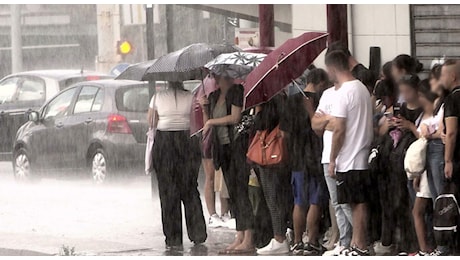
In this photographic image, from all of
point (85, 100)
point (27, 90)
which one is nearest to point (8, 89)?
point (27, 90)

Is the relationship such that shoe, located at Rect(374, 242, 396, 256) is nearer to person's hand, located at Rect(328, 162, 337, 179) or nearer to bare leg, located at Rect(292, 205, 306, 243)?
bare leg, located at Rect(292, 205, 306, 243)

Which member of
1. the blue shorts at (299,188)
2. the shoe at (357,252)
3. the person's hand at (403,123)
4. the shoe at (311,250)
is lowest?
the shoe at (311,250)

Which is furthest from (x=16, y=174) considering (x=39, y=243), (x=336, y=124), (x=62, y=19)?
(x=62, y=19)

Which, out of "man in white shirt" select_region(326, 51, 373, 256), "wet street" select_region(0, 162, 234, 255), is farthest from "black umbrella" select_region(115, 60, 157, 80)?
"man in white shirt" select_region(326, 51, 373, 256)

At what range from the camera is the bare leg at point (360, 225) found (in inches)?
414

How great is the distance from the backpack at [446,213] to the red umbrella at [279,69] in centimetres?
188

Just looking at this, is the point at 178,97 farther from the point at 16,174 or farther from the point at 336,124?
the point at 16,174

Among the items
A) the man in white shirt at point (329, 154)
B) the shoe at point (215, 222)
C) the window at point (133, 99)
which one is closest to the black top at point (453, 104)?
the man in white shirt at point (329, 154)

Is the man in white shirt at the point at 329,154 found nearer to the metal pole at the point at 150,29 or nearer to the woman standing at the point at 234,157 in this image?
the woman standing at the point at 234,157

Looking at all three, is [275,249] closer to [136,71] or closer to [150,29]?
[136,71]

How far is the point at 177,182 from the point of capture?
1219 cm

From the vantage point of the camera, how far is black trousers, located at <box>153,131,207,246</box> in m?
12.1

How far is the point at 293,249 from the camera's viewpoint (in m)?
11.3
